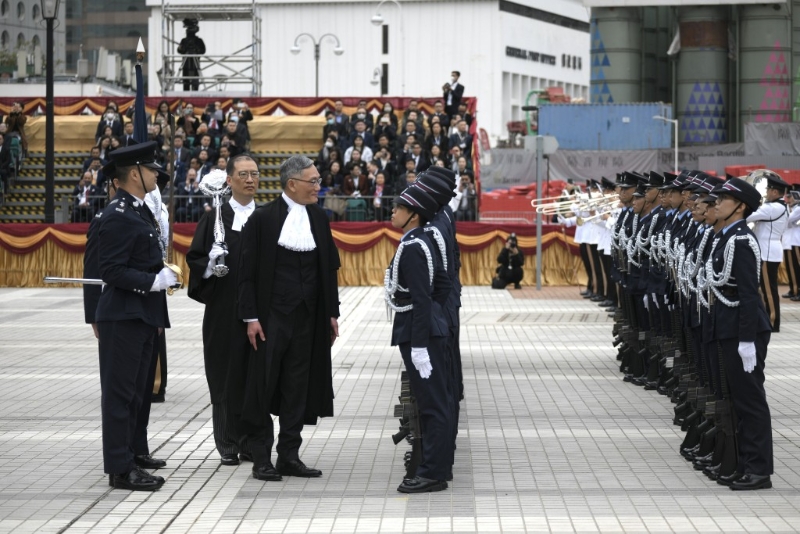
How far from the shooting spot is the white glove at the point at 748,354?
355 inches

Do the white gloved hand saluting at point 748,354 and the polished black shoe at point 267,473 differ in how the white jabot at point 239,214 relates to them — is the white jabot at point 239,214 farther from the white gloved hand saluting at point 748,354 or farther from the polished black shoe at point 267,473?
the white gloved hand saluting at point 748,354

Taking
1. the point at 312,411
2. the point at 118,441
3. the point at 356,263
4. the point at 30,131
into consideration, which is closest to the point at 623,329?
the point at 312,411

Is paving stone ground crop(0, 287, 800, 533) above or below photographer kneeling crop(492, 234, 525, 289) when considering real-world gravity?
below

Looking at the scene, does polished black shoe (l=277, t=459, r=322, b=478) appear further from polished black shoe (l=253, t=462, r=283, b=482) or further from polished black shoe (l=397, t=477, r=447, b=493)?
polished black shoe (l=397, t=477, r=447, b=493)

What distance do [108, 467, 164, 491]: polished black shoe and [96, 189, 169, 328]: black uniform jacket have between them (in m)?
0.96

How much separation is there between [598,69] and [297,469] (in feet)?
203

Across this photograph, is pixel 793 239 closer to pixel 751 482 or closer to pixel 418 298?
pixel 751 482

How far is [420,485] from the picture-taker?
8969 millimetres

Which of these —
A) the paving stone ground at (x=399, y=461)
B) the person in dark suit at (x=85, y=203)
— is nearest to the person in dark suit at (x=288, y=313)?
the paving stone ground at (x=399, y=461)

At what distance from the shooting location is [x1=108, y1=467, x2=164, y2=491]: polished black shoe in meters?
9.11

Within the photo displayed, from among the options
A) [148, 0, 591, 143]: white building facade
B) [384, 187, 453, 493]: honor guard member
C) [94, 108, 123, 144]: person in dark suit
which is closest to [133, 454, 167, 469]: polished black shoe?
[384, 187, 453, 493]: honor guard member

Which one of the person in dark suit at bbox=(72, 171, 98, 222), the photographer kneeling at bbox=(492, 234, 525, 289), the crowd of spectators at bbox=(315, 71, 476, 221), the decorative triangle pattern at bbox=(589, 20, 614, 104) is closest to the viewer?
the photographer kneeling at bbox=(492, 234, 525, 289)

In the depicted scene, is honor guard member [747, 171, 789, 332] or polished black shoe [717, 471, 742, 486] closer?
polished black shoe [717, 471, 742, 486]

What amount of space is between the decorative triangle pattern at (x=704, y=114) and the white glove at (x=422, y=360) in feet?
194
